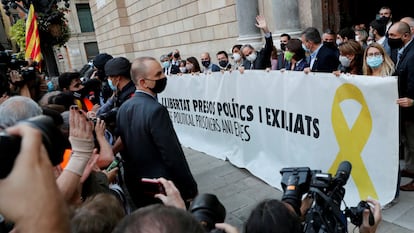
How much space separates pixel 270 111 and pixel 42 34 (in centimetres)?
728

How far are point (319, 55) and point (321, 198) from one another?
326 cm

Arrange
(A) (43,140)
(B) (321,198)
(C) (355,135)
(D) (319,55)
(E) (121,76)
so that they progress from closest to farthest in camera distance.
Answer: (A) (43,140), (B) (321,198), (C) (355,135), (E) (121,76), (D) (319,55)

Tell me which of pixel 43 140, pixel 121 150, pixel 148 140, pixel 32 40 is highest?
pixel 32 40

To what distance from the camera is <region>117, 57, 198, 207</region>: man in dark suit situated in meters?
2.49

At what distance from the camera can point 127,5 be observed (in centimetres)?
1520

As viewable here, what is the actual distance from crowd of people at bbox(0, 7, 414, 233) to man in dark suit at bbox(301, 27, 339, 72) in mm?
13

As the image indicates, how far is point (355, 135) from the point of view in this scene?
3.15 metres

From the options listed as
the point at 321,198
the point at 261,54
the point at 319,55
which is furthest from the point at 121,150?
the point at 261,54

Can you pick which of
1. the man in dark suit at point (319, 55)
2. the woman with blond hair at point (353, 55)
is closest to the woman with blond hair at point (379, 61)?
the woman with blond hair at point (353, 55)

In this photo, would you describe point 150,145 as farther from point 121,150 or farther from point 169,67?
point 169,67

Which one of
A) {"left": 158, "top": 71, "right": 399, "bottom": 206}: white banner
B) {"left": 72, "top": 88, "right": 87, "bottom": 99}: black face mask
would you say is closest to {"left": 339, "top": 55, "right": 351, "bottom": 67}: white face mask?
{"left": 158, "top": 71, "right": 399, "bottom": 206}: white banner

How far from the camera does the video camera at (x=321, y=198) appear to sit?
1.50m

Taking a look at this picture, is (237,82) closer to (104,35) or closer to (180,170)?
(180,170)

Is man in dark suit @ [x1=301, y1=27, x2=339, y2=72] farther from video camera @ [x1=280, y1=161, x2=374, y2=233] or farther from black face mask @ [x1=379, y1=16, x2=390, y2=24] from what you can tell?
video camera @ [x1=280, y1=161, x2=374, y2=233]
